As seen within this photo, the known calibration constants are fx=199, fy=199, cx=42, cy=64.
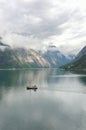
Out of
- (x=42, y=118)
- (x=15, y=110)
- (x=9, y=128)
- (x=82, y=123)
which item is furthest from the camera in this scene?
(x=15, y=110)

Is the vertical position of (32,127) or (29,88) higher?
(29,88)

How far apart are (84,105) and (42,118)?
3576 cm

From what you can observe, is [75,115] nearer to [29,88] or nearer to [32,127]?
[32,127]

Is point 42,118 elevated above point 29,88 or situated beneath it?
situated beneath

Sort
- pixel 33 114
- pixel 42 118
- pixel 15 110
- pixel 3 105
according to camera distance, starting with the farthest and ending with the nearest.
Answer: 1. pixel 3 105
2. pixel 15 110
3. pixel 33 114
4. pixel 42 118

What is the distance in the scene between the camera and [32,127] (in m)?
75.4

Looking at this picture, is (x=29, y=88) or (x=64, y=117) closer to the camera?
(x=64, y=117)

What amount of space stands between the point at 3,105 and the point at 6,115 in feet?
72.1

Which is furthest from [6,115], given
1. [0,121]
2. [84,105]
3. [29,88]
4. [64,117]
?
[29,88]

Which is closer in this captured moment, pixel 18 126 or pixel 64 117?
pixel 18 126

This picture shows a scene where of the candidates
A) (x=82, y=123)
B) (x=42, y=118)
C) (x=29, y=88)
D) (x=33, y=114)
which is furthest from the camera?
(x=29, y=88)

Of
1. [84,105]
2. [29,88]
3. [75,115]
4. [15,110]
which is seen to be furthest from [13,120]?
[29,88]

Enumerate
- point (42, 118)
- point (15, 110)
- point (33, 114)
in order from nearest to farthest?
point (42, 118) → point (33, 114) → point (15, 110)

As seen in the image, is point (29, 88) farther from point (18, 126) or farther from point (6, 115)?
point (18, 126)
